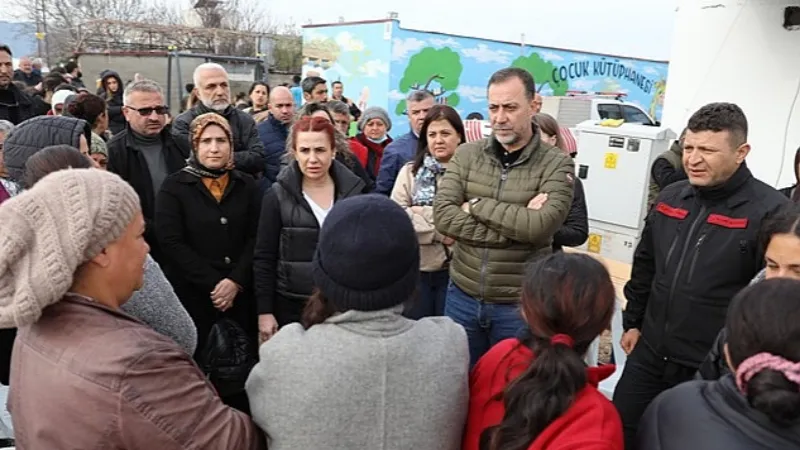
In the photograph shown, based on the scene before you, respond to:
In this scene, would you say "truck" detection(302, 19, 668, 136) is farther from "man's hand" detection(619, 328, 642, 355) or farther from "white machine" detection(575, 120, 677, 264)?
"man's hand" detection(619, 328, 642, 355)

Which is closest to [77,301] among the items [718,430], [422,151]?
[718,430]

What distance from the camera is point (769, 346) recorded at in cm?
122

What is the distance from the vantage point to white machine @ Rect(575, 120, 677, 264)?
670 cm

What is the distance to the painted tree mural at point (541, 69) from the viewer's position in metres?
16.7

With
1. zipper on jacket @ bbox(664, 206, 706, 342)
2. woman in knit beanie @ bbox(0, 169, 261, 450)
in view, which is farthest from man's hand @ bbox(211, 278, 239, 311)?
zipper on jacket @ bbox(664, 206, 706, 342)

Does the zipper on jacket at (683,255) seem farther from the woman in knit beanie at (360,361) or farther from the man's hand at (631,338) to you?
the woman in knit beanie at (360,361)

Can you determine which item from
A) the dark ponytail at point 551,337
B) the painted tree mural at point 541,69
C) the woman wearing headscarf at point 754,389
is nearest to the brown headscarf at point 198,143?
the dark ponytail at point 551,337

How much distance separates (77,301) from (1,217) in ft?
0.75

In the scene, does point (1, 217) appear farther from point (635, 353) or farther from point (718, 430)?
point (635, 353)

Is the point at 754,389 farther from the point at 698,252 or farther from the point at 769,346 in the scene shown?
the point at 698,252

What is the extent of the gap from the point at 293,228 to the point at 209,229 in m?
0.46

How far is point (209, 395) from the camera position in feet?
4.55

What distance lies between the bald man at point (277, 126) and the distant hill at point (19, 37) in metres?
33.4

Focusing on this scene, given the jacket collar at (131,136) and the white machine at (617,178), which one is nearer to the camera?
the jacket collar at (131,136)
